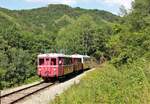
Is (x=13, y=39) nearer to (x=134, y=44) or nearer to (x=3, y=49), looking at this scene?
(x=3, y=49)

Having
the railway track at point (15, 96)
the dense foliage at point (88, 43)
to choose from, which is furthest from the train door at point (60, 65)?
the railway track at point (15, 96)

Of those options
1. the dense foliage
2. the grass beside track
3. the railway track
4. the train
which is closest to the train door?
the train

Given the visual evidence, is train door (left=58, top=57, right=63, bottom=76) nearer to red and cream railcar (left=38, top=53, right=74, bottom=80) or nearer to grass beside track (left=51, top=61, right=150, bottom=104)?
red and cream railcar (left=38, top=53, right=74, bottom=80)

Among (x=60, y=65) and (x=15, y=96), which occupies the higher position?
(x=60, y=65)

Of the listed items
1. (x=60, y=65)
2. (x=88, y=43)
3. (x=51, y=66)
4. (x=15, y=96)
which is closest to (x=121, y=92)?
(x=15, y=96)

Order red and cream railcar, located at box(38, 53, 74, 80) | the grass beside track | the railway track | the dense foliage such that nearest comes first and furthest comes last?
1. the grass beside track
2. the railway track
3. the dense foliage
4. red and cream railcar, located at box(38, 53, 74, 80)

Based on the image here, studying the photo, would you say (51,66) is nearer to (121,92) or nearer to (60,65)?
(60,65)

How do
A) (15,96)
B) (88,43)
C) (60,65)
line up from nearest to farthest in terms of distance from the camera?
1. (15,96)
2. (60,65)
3. (88,43)

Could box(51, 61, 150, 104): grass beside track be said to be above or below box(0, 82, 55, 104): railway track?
above

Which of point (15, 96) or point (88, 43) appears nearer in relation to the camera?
point (15, 96)

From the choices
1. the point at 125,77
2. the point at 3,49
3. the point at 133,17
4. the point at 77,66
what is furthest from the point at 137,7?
the point at 3,49

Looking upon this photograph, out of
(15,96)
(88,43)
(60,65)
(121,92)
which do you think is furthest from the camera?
(88,43)

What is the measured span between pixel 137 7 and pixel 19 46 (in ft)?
213

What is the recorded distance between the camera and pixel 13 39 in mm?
103812
